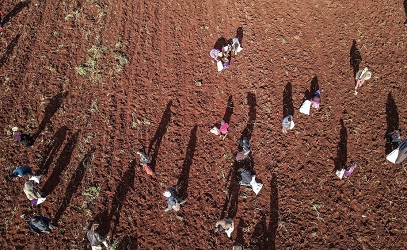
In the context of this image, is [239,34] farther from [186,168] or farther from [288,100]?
[186,168]

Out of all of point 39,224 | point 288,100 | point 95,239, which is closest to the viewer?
point 95,239

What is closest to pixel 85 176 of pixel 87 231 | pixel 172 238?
pixel 87 231

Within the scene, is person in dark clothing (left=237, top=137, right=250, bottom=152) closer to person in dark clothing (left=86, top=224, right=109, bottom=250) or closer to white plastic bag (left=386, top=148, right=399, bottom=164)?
white plastic bag (left=386, top=148, right=399, bottom=164)

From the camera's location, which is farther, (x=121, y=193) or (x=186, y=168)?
(x=186, y=168)

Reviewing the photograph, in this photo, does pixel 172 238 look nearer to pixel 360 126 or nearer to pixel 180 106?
pixel 180 106

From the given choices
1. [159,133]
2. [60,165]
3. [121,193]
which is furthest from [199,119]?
[60,165]

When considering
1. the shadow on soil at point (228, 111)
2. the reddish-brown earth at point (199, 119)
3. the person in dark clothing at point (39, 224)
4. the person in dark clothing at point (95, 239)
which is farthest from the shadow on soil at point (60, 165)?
the shadow on soil at point (228, 111)
